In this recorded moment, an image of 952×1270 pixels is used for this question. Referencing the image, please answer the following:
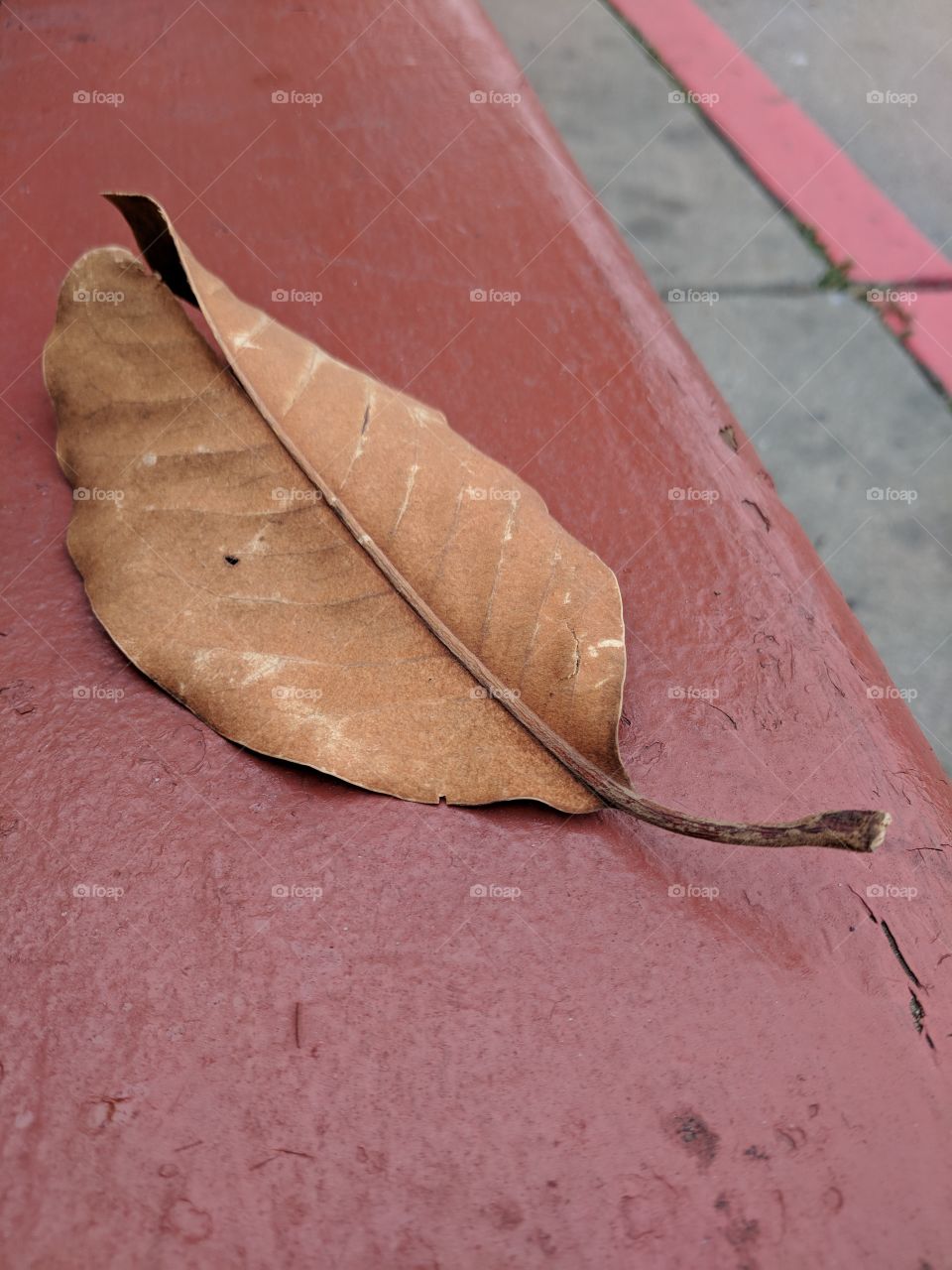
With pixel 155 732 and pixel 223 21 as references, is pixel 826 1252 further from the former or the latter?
pixel 223 21

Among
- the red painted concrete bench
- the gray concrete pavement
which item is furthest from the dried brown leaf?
the gray concrete pavement

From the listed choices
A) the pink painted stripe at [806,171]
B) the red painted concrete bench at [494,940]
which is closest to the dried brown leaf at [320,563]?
the red painted concrete bench at [494,940]

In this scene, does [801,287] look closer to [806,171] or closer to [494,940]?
Result: [806,171]

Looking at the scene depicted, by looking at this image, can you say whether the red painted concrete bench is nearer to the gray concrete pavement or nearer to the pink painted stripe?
the gray concrete pavement

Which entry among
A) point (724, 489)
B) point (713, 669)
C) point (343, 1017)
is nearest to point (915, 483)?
point (724, 489)

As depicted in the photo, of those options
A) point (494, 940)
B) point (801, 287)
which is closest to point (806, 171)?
point (801, 287)
